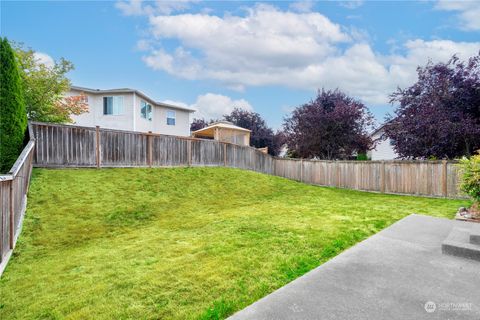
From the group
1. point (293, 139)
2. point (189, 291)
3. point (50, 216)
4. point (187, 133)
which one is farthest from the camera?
point (187, 133)

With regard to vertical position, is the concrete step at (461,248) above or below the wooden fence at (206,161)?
below

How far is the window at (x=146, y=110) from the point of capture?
66.7 feet

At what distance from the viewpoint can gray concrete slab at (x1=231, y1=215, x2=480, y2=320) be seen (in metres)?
2.49

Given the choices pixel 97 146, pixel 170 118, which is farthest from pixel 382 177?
pixel 170 118

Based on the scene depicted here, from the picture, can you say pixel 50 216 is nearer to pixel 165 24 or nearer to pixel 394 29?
pixel 165 24

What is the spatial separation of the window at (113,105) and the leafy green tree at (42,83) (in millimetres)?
5398

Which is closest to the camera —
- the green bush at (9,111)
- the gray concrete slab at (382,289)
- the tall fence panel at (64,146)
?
the gray concrete slab at (382,289)

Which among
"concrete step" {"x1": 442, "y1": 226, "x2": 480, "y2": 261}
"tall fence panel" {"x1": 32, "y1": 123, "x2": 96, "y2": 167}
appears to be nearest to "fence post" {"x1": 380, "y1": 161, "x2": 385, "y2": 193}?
"concrete step" {"x1": 442, "y1": 226, "x2": 480, "y2": 261}

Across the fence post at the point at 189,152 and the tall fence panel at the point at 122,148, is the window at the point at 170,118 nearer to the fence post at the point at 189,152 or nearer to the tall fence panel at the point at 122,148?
the fence post at the point at 189,152

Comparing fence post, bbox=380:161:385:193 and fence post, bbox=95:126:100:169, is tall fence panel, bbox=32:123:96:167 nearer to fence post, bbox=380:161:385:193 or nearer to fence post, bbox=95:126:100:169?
fence post, bbox=95:126:100:169

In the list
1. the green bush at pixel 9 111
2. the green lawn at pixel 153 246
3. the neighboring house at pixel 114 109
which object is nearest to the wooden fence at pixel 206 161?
the green bush at pixel 9 111

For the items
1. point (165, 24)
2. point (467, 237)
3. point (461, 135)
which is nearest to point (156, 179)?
point (165, 24)

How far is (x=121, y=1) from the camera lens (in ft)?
32.5

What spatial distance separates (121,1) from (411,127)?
13787 millimetres
